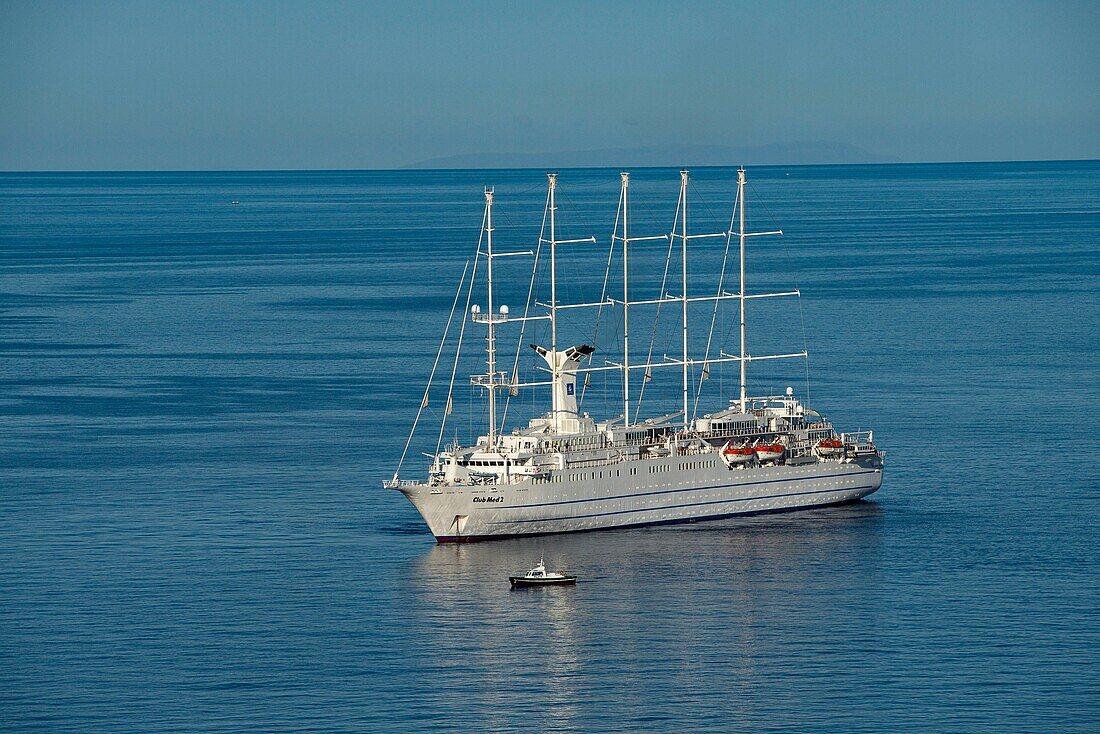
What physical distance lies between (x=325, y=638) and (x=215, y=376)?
273 feet

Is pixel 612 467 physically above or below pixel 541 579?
above

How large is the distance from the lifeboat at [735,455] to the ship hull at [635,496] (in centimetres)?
54

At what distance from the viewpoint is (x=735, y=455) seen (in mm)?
113500

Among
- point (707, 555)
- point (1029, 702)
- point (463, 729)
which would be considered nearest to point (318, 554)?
point (707, 555)

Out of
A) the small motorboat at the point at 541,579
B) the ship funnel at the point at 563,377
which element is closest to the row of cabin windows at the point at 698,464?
the ship funnel at the point at 563,377

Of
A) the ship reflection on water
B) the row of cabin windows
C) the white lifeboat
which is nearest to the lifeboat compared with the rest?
the white lifeboat

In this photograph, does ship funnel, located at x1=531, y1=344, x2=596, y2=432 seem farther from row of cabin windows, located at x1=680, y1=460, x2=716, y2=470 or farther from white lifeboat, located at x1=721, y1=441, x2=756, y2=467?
white lifeboat, located at x1=721, y1=441, x2=756, y2=467

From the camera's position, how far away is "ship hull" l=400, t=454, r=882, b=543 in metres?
105

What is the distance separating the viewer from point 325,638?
86250 millimetres

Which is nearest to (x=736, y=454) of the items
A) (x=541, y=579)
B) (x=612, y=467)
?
(x=612, y=467)

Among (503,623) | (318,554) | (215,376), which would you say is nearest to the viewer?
(503,623)

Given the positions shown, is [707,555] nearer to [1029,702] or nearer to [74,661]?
[1029,702]

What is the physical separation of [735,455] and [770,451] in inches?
105

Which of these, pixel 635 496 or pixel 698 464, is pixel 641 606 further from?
pixel 698 464
